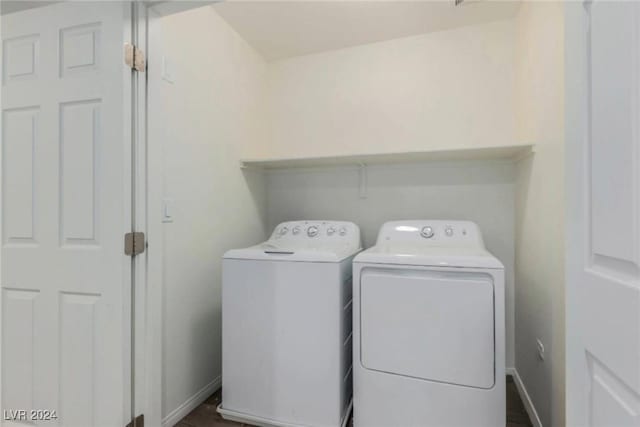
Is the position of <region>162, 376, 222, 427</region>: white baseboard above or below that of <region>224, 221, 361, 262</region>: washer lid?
below

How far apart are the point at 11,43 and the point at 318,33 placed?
1.72 m

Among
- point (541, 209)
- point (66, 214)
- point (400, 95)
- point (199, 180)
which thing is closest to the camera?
point (66, 214)

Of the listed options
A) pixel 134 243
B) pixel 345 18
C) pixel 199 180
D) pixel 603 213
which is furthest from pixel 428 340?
pixel 345 18

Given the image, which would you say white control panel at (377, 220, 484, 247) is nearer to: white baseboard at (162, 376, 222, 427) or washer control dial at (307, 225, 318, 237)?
washer control dial at (307, 225, 318, 237)

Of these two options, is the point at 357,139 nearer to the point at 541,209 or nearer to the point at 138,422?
the point at 541,209

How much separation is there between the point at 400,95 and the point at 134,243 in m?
2.04

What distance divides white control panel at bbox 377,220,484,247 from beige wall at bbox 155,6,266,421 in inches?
43.3

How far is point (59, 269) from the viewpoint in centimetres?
122

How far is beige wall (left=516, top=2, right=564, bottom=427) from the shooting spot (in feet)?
4.21

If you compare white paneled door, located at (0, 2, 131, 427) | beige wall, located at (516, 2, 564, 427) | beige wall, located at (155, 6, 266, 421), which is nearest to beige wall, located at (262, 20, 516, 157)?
beige wall, located at (516, 2, 564, 427)

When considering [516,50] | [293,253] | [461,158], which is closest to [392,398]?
[293,253]

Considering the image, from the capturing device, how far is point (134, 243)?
1.22m

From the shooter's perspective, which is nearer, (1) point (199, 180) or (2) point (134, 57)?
(2) point (134, 57)

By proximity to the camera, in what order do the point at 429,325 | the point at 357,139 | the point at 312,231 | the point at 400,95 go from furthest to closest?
1. the point at 357,139
2. the point at 400,95
3. the point at 312,231
4. the point at 429,325
